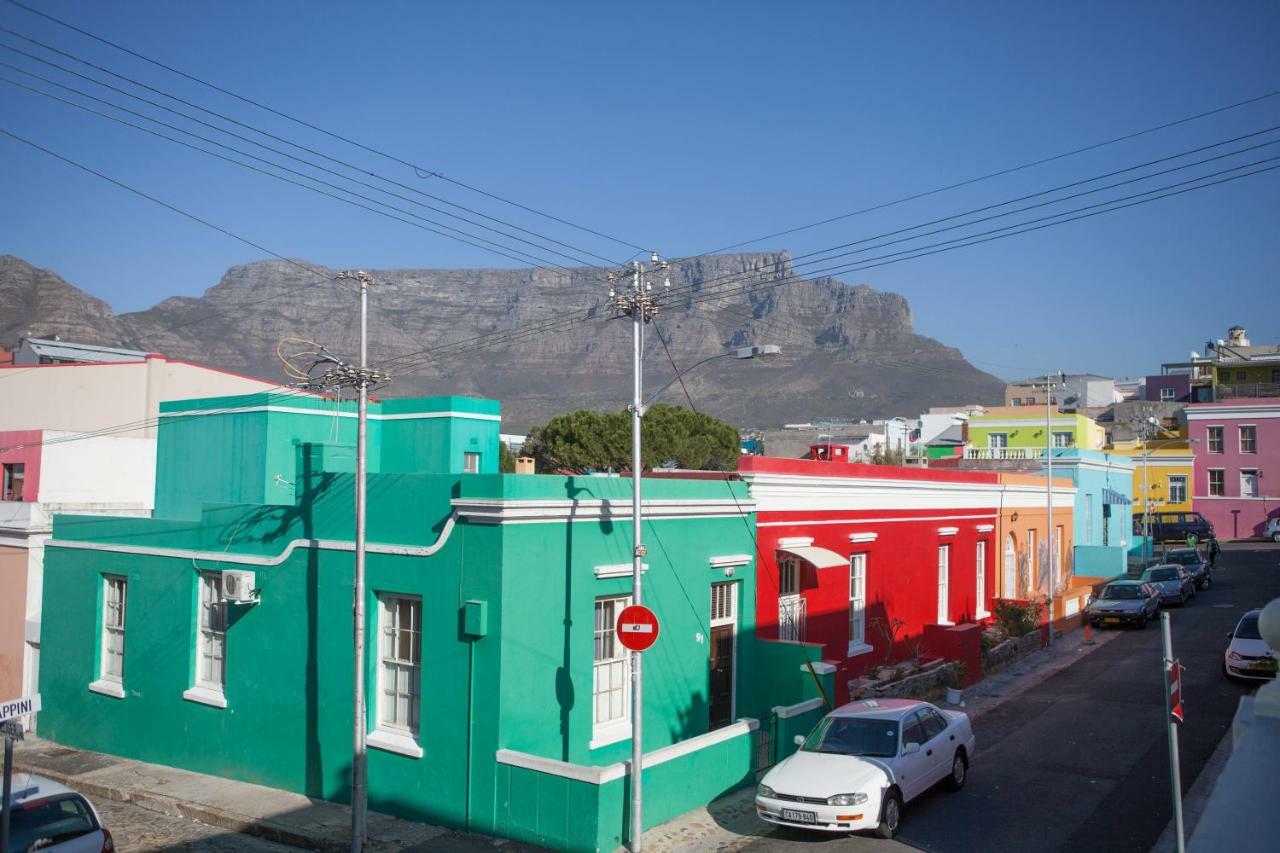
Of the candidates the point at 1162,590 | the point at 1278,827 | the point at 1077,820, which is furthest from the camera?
the point at 1162,590

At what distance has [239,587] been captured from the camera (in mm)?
15523

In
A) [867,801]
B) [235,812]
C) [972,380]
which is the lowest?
[235,812]

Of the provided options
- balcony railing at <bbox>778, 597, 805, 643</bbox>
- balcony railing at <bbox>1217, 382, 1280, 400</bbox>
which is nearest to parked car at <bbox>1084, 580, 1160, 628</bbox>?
balcony railing at <bbox>778, 597, 805, 643</bbox>

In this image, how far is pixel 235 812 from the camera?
46.4 feet

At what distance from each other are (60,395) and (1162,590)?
115 ft

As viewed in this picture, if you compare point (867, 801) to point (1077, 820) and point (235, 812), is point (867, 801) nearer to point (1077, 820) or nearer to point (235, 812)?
point (1077, 820)

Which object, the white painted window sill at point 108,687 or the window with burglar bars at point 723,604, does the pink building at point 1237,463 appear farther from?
the white painted window sill at point 108,687

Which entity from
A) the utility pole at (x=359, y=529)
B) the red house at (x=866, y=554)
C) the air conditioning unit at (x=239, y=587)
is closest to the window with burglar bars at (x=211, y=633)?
the air conditioning unit at (x=239, y=587)

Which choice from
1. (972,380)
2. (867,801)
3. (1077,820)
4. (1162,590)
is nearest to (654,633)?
(867,801)

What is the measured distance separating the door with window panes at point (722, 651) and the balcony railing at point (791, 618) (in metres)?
1.73

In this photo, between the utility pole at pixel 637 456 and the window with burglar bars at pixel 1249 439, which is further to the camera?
the window with burglar bars at pixel 1249 439

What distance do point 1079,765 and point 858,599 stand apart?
6.86m

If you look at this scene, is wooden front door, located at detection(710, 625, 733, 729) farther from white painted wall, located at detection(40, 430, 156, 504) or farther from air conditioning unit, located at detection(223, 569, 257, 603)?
white painted wall, located at detection(40, 430, 156, 504)

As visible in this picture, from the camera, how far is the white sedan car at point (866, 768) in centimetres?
1209
